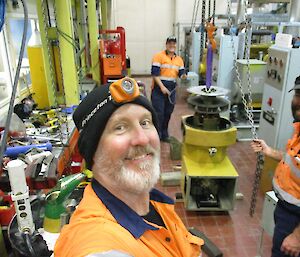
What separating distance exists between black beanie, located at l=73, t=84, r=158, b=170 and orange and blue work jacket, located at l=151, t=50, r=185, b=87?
351cm

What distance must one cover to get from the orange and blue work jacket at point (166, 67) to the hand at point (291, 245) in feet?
10.8

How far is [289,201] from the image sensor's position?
1.83m

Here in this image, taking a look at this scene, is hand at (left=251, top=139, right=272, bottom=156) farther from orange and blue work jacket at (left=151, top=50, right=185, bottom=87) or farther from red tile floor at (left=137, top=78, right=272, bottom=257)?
orange and blue work jacket at (left=151, top=50, right=185, bottom=87)

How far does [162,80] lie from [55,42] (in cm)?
190

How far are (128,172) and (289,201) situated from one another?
4.33ft

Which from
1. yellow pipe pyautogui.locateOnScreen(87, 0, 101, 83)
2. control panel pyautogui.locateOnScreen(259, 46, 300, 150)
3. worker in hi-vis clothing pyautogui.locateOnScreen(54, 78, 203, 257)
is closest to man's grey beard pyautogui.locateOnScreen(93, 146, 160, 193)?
worker in hi-vis clothing pyautogui.locateOnScreen(54, 78, 203, 257)

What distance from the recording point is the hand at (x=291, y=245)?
170 cm

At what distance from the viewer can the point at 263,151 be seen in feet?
7.18

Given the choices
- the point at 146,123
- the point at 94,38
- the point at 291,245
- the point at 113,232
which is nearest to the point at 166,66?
the point at 94,38

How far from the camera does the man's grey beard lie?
3.38ft

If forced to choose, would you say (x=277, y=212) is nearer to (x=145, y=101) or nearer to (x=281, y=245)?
(x=281, y=245)

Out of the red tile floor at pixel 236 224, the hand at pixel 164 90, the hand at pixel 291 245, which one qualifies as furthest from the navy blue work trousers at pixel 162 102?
the hand at pixel 291 245

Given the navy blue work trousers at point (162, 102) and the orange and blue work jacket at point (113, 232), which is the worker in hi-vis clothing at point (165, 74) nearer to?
the navy blue work trousers at point (162, 102)

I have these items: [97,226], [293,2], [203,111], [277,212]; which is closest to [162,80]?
[203,111]
